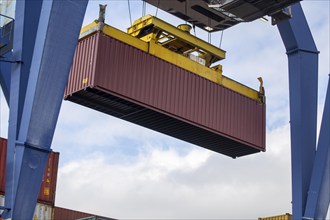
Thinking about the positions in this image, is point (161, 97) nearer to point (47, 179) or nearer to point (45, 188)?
point (45, 188)

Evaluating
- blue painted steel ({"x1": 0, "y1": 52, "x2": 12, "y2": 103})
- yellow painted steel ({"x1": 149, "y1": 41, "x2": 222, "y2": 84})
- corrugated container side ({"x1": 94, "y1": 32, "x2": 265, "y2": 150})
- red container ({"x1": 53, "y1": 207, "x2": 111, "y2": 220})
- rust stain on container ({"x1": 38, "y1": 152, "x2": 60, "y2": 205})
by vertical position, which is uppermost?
yellow painted steel ({"x1": 149, "y1": 41, "x2": 222, "y2": 84})

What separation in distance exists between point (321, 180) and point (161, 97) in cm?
570

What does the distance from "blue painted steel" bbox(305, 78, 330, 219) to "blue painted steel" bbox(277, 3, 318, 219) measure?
0.30m

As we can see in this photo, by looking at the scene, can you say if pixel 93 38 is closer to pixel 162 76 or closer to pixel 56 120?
pixel 162 76

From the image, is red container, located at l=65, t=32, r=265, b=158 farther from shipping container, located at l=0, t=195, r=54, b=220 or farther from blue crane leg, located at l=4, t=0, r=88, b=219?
shipping container, located at l=0, t=195, r=54, b=220

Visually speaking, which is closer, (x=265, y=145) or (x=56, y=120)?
(x=56, y=120)

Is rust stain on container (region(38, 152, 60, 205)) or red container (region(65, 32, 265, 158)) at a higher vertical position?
red container (region(65, 32, 265, 158))

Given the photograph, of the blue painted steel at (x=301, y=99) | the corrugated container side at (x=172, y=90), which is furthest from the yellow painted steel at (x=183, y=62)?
the blue painted steel at (x=301, y=99)

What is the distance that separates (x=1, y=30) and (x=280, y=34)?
31.1ft

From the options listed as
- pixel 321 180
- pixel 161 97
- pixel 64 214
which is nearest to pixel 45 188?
pixel 64 214

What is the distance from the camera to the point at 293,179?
65.6ft

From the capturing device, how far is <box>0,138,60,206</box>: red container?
885 inches

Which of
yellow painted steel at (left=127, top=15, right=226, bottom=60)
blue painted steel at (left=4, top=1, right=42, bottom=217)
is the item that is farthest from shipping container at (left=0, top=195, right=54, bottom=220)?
blue painted steel at (left=4, top=1, right=42, bottom=217)

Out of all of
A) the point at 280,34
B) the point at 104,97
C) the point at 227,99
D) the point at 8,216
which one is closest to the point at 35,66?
the point at 8,216
